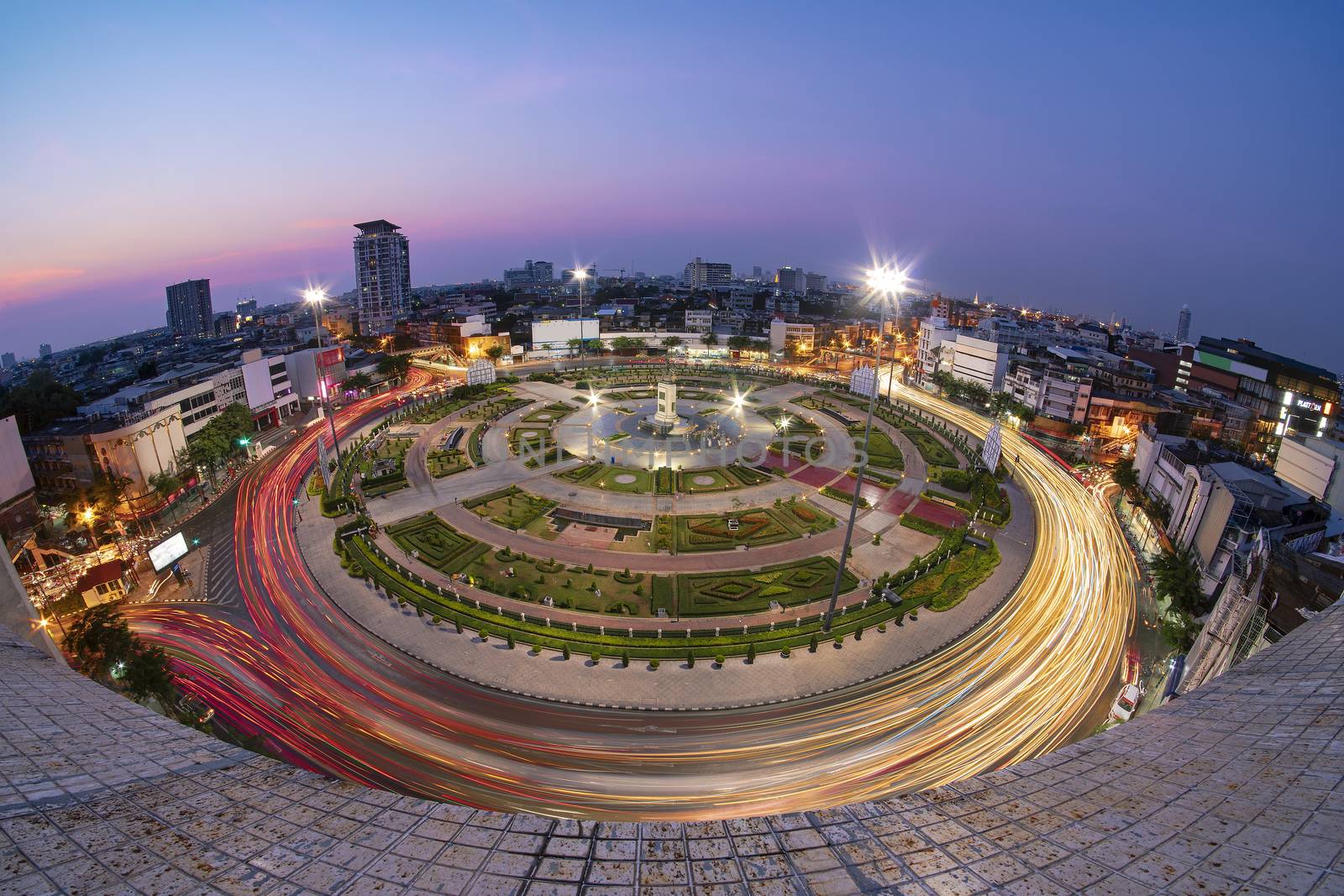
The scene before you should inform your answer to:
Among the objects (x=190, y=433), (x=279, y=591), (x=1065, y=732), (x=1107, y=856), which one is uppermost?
(x=1107, y=856)

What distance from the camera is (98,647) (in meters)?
21.8

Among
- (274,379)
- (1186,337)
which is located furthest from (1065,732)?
(1186,337)

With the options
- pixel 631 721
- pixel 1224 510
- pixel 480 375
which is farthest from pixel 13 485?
pixel 1224 510

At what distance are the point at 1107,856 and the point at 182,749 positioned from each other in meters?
9.86

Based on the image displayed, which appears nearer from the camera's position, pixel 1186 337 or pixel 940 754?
pixel 940 754

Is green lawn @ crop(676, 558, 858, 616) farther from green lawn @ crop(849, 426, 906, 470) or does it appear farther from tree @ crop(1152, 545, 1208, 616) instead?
green lawn @ crop(849, 426, 906, 470)

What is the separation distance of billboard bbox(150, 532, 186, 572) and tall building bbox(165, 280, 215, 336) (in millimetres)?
152852

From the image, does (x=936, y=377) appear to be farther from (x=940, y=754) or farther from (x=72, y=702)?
(x=72, y=702)

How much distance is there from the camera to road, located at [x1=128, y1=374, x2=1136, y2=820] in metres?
19.7

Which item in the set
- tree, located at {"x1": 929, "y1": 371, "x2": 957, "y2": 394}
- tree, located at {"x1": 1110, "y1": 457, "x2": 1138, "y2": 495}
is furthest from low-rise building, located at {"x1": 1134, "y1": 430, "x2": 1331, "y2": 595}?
tree, located at {"x1": 929, "y1": 371, "x2": 957, "y2": 394}

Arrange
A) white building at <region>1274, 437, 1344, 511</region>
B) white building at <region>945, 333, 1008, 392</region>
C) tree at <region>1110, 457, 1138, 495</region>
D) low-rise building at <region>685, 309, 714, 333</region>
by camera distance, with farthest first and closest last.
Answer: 1. low-rise building at <region>685, 309, 714, 333</region>
2. white building at <region>945, 333, 1008, 392</region>
3. tree at <region>1110, 457, 1138, 495</region>
4. white building at <region>1274, 437, 1344, 511</region>

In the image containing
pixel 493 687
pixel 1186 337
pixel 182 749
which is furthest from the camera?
pixel 1186 337

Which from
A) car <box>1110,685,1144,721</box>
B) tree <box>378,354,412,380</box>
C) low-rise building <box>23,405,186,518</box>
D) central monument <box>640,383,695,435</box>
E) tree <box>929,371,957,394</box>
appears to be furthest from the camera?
tree <box>378,354,412,380</box>

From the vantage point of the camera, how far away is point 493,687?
78.1 feet
